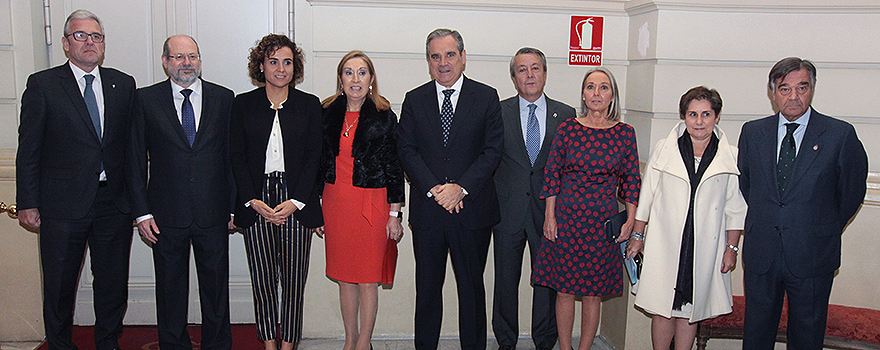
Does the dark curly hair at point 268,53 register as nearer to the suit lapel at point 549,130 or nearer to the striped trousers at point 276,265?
the striped trousers at point 276,265

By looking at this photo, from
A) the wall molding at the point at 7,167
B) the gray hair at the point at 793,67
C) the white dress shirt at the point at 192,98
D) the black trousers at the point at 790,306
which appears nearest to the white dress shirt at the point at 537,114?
the gray hair at the point at 793,67

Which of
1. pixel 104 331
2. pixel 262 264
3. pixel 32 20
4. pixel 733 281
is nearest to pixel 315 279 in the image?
pixel 262 264

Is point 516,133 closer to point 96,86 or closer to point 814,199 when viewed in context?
point 814,199

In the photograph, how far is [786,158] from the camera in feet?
10.6

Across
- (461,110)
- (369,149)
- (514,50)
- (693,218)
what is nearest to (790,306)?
(693,218)

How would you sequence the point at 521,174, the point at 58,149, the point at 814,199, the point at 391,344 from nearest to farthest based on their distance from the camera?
1. the point at 814,199
2. the point at 58,149
3. the point at 521,174
4. the point at 391,344

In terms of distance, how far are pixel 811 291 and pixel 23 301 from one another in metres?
4.71

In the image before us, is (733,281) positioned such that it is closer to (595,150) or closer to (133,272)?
(595,150)

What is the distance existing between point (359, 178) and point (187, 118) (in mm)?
1003

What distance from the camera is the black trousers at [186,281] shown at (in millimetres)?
3590

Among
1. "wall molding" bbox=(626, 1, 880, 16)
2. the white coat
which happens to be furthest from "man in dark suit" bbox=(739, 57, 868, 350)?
"wall molding" bbox=(626, 1, 880, 16)

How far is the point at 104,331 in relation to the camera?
12.3 feet

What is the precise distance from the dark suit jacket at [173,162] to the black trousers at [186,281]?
10 cm

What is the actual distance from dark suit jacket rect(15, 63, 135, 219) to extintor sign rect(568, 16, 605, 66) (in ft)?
9.51
